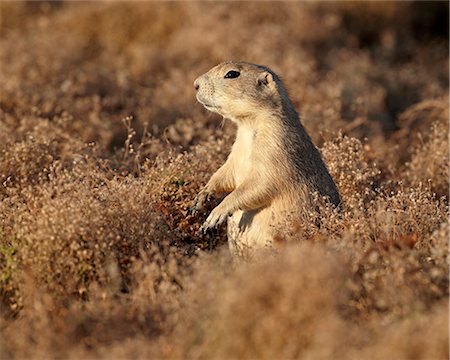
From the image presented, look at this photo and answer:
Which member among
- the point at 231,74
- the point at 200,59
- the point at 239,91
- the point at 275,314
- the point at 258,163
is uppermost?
the point at 200,59

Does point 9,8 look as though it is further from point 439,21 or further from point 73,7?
point 439,21

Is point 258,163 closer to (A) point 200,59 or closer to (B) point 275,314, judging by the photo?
(B) point 275,314

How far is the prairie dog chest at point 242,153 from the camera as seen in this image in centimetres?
548

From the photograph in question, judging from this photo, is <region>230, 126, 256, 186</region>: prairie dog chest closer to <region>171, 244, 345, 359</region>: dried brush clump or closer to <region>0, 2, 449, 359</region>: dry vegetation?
<region>0, 2, 449, 359</region>: dry vegetation

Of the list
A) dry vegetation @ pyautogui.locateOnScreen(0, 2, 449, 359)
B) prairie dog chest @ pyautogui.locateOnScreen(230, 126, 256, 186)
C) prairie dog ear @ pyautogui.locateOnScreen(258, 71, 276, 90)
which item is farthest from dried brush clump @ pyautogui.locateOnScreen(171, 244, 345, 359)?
prairie dog ear @ pyautogui.locateOnScreen(258, 71, 276, 90)

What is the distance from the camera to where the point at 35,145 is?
639 cm

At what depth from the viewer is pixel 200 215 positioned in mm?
5887

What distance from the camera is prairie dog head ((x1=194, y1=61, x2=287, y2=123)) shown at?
5566 millimetres

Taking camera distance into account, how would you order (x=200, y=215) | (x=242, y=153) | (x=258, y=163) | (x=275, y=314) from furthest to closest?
1. (x=200, y=215)
2. (x=242, y=153)
3. (x=258, y=163)
4. (x=275, y=314)

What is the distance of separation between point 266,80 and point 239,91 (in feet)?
0.76

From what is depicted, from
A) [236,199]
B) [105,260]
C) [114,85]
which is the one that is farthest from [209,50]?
[105,260]

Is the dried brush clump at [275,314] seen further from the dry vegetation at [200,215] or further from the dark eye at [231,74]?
the dark eye at [231,74]

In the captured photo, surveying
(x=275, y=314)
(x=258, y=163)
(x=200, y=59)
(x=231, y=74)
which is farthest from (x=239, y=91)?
(x=200, y=59)

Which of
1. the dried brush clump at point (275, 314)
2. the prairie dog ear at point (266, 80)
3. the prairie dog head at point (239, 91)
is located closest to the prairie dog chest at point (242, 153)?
the prairie dog head at point (239, 91)
